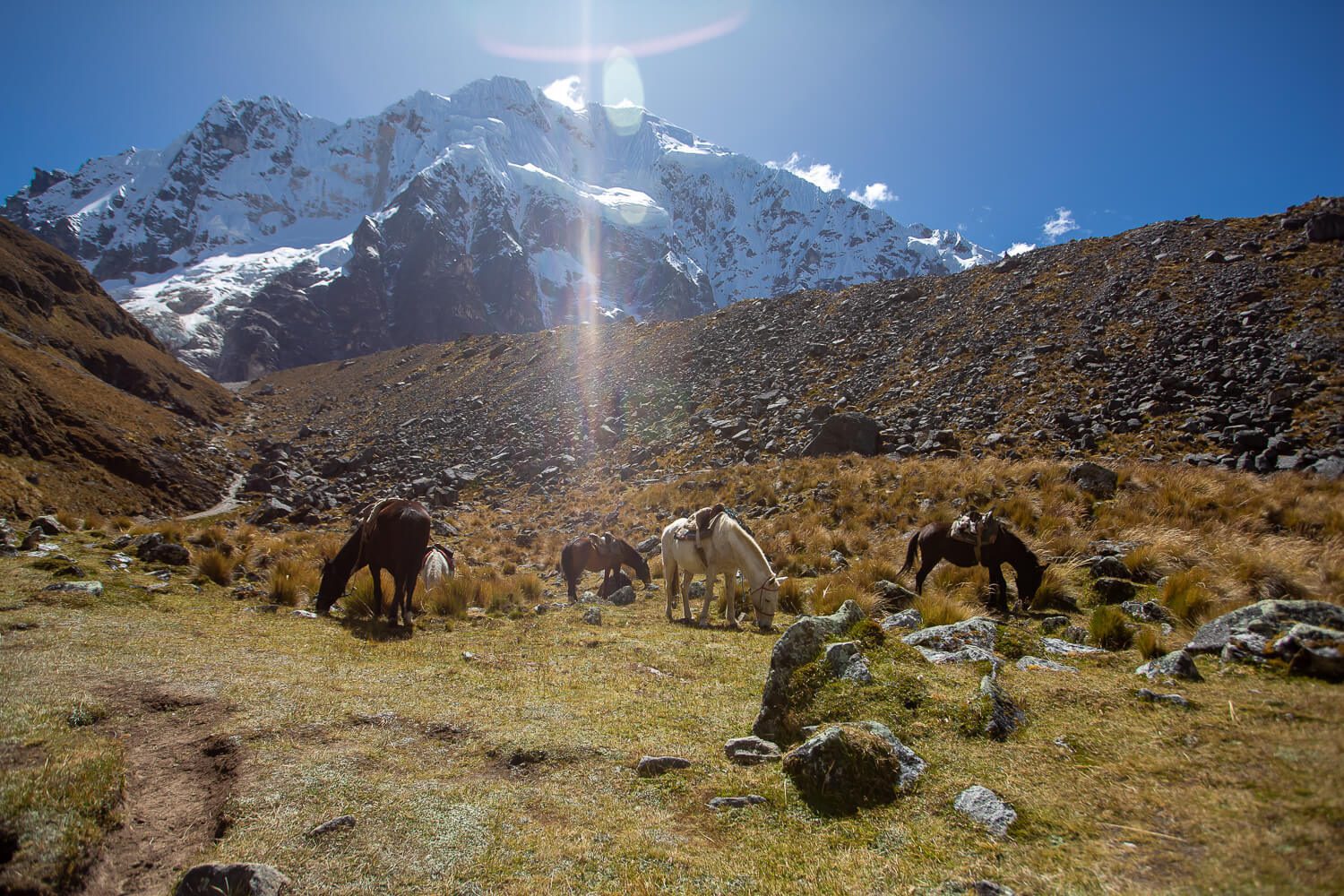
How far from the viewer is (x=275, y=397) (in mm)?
Answer: 67375

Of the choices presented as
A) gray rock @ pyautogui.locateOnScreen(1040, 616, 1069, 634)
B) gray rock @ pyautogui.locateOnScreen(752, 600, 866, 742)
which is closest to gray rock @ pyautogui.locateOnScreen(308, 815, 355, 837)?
gray rock @ pyautogui.locateOnScreen(752, 600, 866, 742)

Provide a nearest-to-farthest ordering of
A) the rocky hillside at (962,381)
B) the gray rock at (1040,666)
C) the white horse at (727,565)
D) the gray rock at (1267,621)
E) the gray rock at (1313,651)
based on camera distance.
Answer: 1. the gray rock at (1313,651)
2. the gray rock at (1267,621)
3. the gray rock at (1040,666)
4. the white horse at (727,565)
5. the rocky hillside at (962,381)

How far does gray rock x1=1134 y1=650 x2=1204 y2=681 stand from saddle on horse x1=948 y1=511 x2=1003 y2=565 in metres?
5.03

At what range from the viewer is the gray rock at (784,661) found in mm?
4340

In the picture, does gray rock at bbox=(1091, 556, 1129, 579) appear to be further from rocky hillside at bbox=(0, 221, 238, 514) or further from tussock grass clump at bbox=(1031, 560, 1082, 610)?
rocky hillside at bbox=(0, 221, 238, 514)

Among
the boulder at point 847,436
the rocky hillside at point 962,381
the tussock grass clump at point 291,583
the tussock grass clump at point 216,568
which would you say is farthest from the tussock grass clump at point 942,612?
the boulder at point 847,436

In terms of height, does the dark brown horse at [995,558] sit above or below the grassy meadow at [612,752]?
above

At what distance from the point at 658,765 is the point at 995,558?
725 cm

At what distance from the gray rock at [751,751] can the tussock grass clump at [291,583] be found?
8516 millimetres

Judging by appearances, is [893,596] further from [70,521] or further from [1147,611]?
[70,521]

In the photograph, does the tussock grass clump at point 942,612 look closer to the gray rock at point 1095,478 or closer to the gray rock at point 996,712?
the gray rock at point 996,712

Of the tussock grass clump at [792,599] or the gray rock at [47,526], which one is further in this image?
the gray rock at [47,526]

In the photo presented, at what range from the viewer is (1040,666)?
5109 millimetres

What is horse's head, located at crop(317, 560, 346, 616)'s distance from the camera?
9391 millimetres
